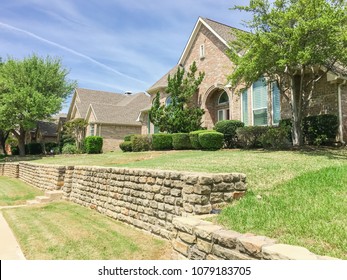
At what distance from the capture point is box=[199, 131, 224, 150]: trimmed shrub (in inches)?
631

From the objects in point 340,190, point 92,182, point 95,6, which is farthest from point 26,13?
point 340,190

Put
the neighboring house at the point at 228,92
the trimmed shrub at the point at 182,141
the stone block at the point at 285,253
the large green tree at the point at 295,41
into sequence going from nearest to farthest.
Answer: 1. the stone block at the point at 285,253
2. the large green tree at the point at 295,41
3. the neighboring house at the point at 228,92
4. the trimmed shrub at the point at 182,141

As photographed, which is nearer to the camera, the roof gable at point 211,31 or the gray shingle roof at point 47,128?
the roof gable at point 211,31

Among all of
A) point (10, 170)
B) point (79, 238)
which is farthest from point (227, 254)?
point (10, 170)

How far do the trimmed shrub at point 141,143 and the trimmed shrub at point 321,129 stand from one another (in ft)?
35.8

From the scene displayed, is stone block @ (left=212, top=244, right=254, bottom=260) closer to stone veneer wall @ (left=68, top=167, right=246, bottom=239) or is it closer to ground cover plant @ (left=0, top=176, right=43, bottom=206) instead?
stone veneer wall @ (left=68, top=167, right=246, bottom=239)

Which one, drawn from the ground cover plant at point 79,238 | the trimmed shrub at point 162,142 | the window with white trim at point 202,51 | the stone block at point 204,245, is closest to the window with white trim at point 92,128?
the trimmed shrub at point 162,142

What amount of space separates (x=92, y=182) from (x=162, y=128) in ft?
42.1

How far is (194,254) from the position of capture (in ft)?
14.0

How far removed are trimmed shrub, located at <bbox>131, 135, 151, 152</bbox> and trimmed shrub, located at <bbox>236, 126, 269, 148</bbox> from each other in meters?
7.49

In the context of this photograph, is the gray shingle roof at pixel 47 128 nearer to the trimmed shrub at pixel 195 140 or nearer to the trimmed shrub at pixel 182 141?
the trimmed shrub at pixel 182 141

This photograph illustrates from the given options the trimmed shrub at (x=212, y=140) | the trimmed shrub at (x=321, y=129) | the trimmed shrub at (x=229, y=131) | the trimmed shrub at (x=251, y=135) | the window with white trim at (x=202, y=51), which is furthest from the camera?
the window with white trim at (x=202, y=51)

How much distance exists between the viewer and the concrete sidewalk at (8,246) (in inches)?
202

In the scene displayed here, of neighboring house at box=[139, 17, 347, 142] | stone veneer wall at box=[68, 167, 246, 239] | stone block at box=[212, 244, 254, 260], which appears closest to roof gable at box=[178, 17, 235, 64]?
neighboring house at box=[139, 17, 347, 142]
